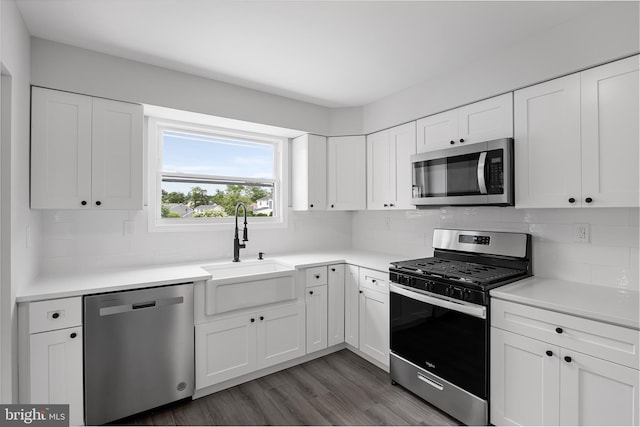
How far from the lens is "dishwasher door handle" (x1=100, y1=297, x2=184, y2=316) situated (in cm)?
195

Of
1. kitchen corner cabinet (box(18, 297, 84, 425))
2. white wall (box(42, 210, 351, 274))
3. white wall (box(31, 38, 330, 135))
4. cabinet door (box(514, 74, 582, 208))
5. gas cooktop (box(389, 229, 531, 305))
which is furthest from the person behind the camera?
white wall (box(42, 210, 351, 274))

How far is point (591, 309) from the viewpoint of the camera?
1.54 meters

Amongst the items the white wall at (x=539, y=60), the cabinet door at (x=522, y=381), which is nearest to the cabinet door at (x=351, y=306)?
the cabinet door at (x=522, y=381)

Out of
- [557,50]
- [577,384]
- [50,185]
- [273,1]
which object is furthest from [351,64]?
[577,384]

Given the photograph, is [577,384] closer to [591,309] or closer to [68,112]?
[591,309]

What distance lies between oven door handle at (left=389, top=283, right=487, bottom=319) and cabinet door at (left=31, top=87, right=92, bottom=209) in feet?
7.53

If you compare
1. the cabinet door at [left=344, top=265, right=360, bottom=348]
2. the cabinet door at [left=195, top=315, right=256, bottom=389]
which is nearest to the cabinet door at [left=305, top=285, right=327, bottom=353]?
the cabinet door at [left=344, top=265, right=360, bottom=348]

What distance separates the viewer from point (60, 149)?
2.10 m

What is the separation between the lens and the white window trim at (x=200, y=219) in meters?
2.76

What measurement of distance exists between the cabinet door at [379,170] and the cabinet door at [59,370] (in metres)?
2.54

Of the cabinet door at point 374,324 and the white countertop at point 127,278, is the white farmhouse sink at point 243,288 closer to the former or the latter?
the white countertop at point 127,278

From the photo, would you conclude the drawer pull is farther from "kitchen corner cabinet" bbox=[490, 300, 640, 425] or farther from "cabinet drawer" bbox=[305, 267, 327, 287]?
"cabinet drawer" bbox=[305, 267, 327, 287]

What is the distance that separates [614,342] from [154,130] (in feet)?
11.0

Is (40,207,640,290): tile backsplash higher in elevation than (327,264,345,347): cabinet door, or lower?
higher
